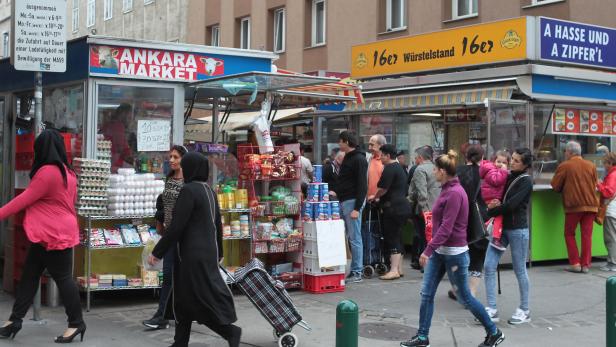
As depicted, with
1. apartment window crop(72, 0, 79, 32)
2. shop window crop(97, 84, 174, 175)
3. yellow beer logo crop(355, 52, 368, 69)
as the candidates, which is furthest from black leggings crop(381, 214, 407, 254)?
apartment window crop(72, 0, 79, 32)

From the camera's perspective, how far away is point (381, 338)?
721cm

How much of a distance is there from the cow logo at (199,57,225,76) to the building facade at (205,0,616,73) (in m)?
9.90

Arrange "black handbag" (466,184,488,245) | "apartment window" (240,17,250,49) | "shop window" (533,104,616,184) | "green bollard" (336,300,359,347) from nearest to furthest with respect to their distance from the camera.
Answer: "green bollard" (336,300,359,347), "black handbag" (466,184,488,245), "shop window" (533,104,616,184), "apartment window" (240,17,250,49)

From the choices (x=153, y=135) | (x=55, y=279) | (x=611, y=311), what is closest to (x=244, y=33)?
(x=153, y=135)

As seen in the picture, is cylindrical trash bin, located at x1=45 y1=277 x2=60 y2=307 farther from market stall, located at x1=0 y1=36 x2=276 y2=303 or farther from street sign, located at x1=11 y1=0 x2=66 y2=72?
street sign, located at x1=11 y1=0 x2=66 y2=72

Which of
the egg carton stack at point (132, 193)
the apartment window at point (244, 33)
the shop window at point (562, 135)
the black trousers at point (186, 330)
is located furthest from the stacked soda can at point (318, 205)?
the apartment window at point (244, 33)

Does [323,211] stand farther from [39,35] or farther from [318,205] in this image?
[39,35]

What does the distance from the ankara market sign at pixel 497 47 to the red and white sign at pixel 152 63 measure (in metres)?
5.10

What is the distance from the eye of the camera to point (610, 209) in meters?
11.4

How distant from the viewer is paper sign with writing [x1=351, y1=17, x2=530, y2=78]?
1227cm

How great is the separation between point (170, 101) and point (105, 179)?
53.5 inches

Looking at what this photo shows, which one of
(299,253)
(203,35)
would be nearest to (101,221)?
(299,253)

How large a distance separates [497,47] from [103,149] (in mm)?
6817

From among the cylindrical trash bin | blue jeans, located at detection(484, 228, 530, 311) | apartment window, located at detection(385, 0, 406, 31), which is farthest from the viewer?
apartment window, located at detection(385, 0, 406, 31)
